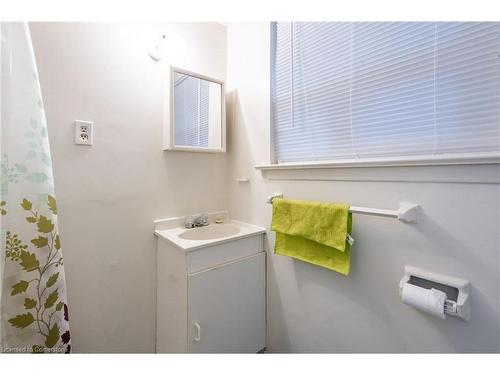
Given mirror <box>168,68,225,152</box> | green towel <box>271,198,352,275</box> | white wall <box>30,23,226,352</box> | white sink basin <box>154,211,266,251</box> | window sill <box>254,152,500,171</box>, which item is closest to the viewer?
window sill <box>254,152,500,171</box>

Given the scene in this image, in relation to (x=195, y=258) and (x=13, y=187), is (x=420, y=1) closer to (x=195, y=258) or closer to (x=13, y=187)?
(x=195, y=258)

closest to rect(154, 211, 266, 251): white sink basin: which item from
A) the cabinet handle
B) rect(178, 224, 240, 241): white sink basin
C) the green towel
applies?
rect(178, 224, 240, 241): white sink basin

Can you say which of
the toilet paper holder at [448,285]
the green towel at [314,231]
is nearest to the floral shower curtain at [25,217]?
the green towel at [314,231]

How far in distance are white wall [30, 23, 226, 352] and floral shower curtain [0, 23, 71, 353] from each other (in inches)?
8.0

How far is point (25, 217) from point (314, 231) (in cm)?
115

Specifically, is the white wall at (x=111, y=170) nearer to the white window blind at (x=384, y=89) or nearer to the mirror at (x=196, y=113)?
the mirror at (x=196, y=113)

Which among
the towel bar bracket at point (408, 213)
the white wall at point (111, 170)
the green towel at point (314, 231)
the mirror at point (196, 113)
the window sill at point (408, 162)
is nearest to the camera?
the window sill at point (408, 162)

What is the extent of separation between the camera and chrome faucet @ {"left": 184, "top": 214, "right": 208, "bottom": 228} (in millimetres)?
1419

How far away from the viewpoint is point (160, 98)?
1.33 meters

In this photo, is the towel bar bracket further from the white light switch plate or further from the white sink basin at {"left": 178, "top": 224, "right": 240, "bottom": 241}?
the white light switch plate

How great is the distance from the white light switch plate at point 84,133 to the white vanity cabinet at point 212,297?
0.60 metres

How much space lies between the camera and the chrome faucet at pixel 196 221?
4.66ft

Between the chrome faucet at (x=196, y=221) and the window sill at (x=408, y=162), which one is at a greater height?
the window sill at (x=408, y=162)
